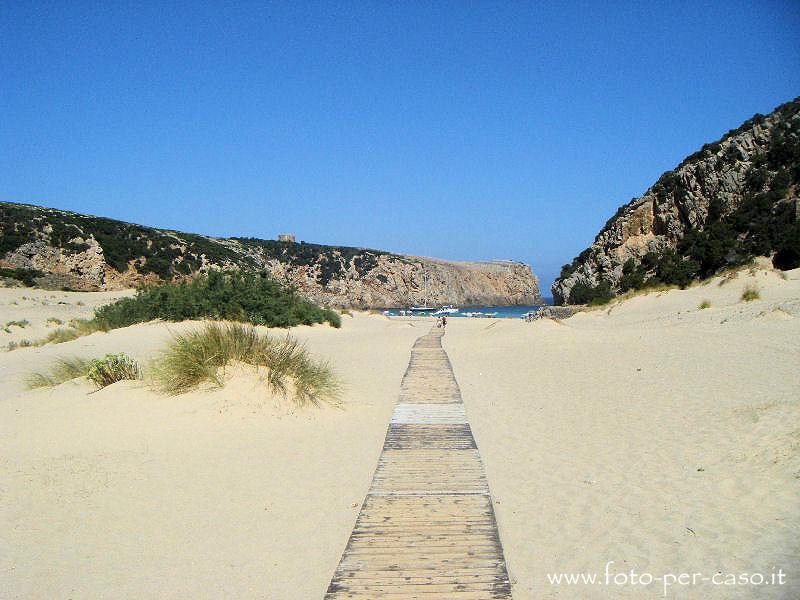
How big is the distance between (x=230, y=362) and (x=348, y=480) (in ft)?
10.7

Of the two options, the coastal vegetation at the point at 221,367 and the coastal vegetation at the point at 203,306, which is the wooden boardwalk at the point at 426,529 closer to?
the coastal vegetation at the point at 221,367

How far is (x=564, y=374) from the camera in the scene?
1166cm

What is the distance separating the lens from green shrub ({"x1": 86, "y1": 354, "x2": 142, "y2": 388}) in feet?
28.2

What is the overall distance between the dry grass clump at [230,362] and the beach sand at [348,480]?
0.85ft

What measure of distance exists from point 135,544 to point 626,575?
370 centimetres

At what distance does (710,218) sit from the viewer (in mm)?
28531

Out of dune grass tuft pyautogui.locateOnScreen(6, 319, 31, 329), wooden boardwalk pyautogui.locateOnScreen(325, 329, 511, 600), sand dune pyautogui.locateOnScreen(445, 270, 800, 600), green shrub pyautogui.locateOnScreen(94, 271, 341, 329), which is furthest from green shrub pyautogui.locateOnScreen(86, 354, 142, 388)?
dune grass tuft pyautogui.locateOnScreen(6, 319, 31, 329)

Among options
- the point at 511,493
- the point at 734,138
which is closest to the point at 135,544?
the point at 511,493

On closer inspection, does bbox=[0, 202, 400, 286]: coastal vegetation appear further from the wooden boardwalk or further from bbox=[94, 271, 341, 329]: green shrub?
the wooden boardwalk

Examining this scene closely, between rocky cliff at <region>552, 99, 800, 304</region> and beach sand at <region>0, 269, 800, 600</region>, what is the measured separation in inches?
659

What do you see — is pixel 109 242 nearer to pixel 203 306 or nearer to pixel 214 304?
pixel 214 304

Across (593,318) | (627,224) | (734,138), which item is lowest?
(593,318)

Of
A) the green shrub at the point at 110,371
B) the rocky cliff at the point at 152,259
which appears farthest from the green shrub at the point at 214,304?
the green shrub at the point at 110,371

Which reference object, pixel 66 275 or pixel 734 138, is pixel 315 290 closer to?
pixel 66 275
